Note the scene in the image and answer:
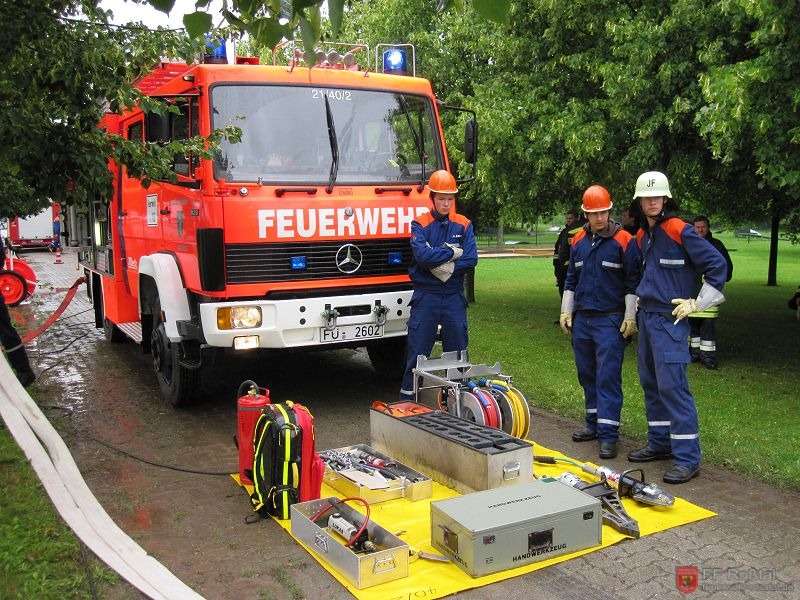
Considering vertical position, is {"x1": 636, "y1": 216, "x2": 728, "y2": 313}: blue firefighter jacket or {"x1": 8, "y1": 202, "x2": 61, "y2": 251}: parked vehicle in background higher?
{"x1": 636, "y1": 216, "x2": 728, "y2": 313}: blue firefighter jacket

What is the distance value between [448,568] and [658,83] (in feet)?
24.6

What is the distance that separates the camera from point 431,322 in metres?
6.75

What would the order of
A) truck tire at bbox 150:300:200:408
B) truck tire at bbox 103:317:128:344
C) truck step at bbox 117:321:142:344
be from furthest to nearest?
truck tire at bbox 103:317:128:344 < truck step at bbox 117:321:142:344 < truck tire at bbox 150:300:200:408

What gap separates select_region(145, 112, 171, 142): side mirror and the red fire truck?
0.7 inches

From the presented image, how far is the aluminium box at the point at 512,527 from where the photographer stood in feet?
13.1

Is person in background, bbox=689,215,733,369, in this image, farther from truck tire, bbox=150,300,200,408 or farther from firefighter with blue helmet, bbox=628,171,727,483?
truck tire, bbox=150,300,200,408

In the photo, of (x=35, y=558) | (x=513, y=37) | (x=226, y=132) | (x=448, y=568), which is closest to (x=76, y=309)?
(x=513, y=37)

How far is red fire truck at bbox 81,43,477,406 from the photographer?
20.7 ft

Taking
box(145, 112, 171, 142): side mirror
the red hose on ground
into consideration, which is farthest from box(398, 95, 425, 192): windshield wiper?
the red hose on ground

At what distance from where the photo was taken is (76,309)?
15875 mm

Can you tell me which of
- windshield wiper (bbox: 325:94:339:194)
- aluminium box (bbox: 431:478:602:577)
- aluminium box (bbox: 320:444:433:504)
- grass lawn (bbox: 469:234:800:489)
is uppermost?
windshield wiper (bbox: 325:94:339:194)

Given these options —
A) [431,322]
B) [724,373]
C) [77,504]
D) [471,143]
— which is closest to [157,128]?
[471,143]

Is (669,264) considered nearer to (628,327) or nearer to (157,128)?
(628,327)

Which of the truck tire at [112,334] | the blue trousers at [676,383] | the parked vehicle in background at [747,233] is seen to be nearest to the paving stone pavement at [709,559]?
the blue trousers at [676,383]
